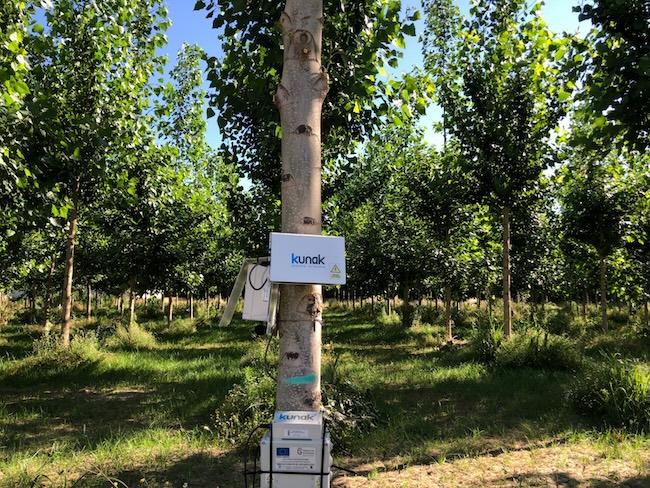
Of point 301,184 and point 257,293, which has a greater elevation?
point 301,184

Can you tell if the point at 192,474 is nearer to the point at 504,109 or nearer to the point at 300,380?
the point at 300,380

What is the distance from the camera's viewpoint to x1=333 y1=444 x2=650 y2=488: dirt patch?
411 cm

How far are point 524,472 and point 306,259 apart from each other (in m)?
3.22

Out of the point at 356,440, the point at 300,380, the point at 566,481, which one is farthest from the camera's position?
the point at 356,440

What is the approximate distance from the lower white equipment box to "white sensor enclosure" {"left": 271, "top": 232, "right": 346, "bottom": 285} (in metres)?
0.76

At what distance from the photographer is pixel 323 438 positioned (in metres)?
2.60

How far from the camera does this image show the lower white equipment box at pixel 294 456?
253cm

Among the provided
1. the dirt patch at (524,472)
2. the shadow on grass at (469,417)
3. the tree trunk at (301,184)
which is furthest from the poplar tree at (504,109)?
the tree trunk at (301,184)

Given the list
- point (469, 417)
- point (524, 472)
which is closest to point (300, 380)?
point (524, 472)

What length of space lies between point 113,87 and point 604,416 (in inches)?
395

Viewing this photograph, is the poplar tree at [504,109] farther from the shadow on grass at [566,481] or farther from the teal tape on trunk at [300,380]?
the teal tape on trunk at [300,380]

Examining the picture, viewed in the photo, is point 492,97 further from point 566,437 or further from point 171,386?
point 171,386

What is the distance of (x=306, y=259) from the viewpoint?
8.59 feet

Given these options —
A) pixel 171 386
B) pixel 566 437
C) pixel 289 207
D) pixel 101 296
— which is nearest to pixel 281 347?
pixel 289 207
